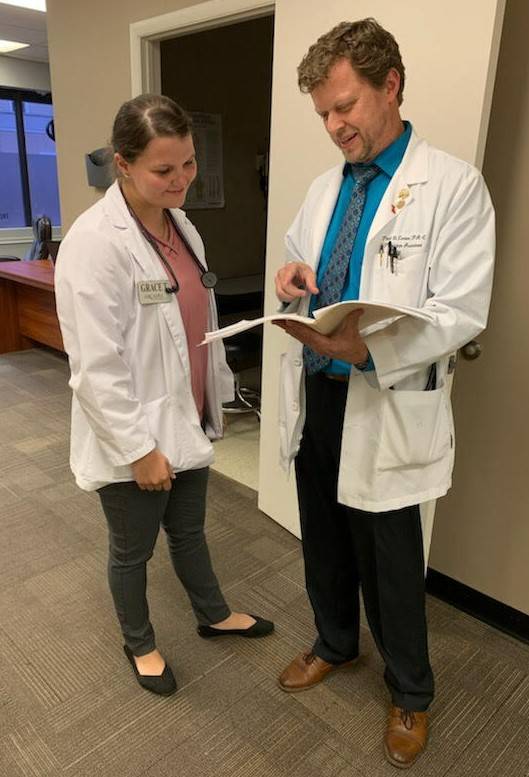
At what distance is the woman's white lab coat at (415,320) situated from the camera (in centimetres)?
116

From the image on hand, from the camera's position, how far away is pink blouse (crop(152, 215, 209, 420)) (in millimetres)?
1419

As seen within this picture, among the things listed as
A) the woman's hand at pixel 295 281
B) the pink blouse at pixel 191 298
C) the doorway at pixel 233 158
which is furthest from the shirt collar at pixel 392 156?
the doorway at pixel 233 158

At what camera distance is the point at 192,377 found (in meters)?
1.51

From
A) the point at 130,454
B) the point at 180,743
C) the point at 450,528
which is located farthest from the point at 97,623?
the point at 450,528

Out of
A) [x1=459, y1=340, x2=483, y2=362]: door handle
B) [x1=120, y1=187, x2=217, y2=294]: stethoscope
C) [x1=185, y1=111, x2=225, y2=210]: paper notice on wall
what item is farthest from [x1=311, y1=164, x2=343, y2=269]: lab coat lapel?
[x1=185, y1=111, x2=225, y2=210]: paper notice on wall

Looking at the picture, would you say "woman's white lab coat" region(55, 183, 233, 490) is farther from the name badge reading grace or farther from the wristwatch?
the wristwatch

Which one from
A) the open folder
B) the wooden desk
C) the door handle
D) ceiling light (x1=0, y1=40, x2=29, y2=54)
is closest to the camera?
the open folder

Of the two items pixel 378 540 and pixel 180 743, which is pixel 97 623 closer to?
pixel 180 743

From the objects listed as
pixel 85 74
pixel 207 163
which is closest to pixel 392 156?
pixel 85 74

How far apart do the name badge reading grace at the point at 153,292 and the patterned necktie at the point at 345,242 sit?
1.15 ft

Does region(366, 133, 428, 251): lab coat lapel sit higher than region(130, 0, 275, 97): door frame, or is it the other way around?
region(130, 0, 275, 97): door frame

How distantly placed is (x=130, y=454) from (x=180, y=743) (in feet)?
2.55

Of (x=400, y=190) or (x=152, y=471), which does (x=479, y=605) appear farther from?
(x=400, y=190)

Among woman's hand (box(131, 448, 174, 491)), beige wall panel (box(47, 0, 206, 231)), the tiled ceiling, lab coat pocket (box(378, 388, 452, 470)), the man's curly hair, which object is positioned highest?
the tiled ceiling
